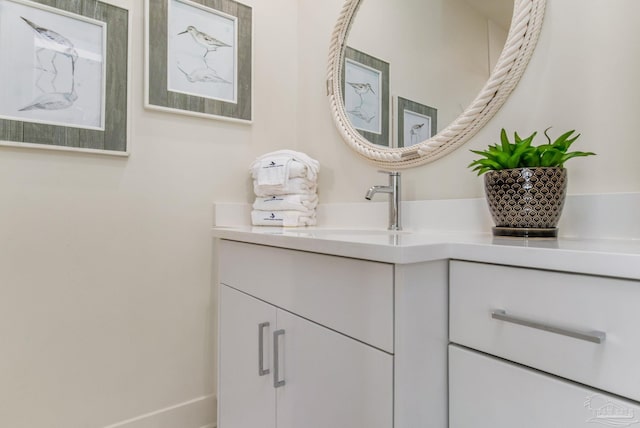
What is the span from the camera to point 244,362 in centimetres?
111

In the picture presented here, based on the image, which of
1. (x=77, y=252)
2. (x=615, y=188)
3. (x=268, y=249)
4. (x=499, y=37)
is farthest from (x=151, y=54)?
(x=615, y=188)

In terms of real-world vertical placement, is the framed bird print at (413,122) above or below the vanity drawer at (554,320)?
above

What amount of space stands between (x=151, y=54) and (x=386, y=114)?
2.87 ft

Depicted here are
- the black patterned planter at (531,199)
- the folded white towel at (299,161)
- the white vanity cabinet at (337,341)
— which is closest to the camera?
the white vanity cabinet at (337,341)

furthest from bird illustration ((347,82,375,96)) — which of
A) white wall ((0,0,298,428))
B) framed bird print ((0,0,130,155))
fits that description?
framed bird print ((0,0,130,155))

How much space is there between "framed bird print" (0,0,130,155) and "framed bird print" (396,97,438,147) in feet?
3.13

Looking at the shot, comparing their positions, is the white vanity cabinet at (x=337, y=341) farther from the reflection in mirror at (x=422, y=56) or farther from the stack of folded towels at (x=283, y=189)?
the reflection in mirror at (x=422, y=56)

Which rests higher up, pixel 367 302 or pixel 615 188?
pixel 615 188

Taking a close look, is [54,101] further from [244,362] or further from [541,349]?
[541,349]

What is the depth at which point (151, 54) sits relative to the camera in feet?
4.22

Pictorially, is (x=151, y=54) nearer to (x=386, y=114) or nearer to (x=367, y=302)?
(x=386, y=114)

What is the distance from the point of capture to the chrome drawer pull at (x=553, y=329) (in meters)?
0.51

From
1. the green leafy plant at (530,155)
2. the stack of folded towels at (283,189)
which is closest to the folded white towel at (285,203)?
the stack of folded towels at (283,189)

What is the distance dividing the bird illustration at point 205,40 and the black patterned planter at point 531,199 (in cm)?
118
